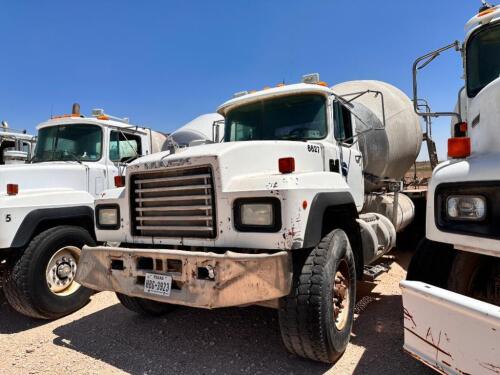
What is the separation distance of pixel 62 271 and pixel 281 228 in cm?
356

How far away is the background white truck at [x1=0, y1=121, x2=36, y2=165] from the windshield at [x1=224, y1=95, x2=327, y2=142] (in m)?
4.64

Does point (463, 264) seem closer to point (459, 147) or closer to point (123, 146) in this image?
point (459, 147)

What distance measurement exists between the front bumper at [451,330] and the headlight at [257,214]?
1.03 m

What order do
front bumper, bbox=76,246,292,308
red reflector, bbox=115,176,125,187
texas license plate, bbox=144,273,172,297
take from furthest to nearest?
red reflector, bbox=115,176,125,187 → texas license plate, bbox=144,273,172,297 → front bumper, bbox=76,246,292,308

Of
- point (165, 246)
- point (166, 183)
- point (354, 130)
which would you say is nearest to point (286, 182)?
point (166, 183)

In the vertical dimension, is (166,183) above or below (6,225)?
above

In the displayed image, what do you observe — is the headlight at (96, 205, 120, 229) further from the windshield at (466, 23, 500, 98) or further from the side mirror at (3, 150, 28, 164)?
the side mirror at (3, 150, 28, 164)

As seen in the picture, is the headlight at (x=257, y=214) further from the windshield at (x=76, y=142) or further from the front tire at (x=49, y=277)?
the windshield at (x=76, y=142)

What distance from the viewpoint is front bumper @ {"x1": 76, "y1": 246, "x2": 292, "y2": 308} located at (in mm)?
2707

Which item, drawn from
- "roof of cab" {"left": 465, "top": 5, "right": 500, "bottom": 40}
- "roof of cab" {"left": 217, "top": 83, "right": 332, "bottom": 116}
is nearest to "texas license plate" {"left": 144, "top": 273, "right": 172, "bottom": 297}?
"roof of cab" {"left": 217, "top": 83, "right": 332, "bottom": 116}

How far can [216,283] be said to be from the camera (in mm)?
2750

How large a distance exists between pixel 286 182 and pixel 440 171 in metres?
1.07

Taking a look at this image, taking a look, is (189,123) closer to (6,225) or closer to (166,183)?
(6,225)

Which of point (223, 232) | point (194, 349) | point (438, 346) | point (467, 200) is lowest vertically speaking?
point (194, 349)
